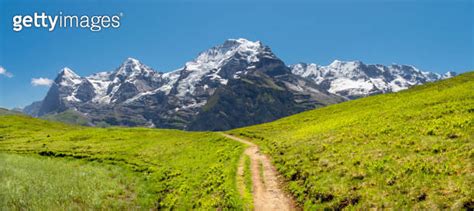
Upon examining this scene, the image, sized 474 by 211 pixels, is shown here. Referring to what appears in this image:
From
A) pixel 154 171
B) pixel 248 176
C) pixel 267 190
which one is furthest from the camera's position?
pixel 154 171

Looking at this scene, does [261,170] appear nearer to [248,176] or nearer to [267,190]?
[248,176]

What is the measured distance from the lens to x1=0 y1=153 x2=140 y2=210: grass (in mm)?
27875

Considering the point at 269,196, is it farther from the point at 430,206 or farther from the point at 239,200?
the point at 430,206

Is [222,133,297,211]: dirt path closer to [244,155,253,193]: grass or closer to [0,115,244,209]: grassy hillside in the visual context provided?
[244,155,253,193]: grass

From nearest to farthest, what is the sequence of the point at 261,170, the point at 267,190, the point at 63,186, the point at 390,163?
1. the point at 390,163
2. the point at 267,190
3. the point at 63,186
4. the point at 261,170

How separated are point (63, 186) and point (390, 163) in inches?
1184

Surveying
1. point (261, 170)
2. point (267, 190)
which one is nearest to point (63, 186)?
point (261, 170)

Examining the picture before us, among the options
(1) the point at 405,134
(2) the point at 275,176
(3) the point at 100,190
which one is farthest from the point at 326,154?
(3) the point at 100,190

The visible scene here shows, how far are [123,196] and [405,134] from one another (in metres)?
29.4

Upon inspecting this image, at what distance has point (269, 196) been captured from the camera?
26.0 m

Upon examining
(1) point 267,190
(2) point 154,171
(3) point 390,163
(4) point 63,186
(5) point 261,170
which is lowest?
(1) point 267,190

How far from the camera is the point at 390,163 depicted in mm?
25469

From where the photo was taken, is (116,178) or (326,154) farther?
(116,178)

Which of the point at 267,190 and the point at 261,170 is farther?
the point at 261,170
